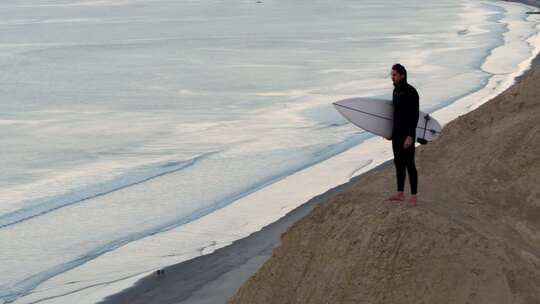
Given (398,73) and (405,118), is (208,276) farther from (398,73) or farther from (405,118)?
(398,73)

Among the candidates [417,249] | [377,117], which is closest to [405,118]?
[377,117]

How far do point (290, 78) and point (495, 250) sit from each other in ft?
89.6

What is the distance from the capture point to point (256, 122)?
25.5 metres

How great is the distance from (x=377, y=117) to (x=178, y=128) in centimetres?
1508

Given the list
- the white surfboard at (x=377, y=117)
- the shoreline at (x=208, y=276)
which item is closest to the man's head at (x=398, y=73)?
the white surfboard at (x=377, y=117)

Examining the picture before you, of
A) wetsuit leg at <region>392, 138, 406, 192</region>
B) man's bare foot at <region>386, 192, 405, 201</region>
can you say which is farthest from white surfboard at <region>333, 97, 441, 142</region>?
man's bare foot at <region>386, 192, 405, 201</region>

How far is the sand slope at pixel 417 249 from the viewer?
314 inches

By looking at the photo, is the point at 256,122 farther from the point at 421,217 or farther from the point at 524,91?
the point at 421,217

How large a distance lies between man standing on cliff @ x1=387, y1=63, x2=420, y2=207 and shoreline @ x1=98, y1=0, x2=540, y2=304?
2889 millimetres

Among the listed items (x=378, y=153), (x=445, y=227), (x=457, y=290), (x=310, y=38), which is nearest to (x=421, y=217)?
(x=445, y=227)

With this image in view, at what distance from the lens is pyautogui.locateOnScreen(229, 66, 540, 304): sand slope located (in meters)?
7.98

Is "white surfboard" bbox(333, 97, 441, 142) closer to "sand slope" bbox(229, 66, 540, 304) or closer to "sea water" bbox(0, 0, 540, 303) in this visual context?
"sand slope" bbox(229, 66, 540, 304)

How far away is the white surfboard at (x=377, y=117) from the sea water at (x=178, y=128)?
3758 mm

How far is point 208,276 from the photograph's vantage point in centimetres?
1226
